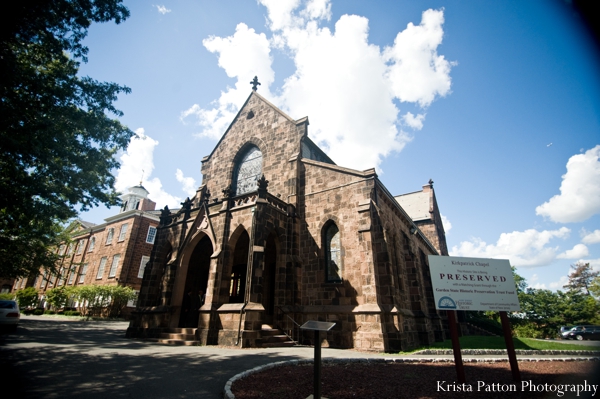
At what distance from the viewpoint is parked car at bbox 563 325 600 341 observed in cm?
2597

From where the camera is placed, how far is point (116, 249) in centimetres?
3070

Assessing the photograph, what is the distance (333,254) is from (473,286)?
766 centimetres

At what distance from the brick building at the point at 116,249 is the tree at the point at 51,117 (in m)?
16.1

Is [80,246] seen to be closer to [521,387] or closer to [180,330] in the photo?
[180,330]

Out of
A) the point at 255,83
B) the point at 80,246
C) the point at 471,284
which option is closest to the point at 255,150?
the point at 255,83

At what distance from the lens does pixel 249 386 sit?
5.15 meters

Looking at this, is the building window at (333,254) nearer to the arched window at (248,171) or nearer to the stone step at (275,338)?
the stone step at (275,338)

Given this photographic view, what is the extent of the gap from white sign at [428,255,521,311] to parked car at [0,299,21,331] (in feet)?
55.8

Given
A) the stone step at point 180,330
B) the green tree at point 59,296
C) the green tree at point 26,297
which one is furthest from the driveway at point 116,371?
the green tree at point 26,297

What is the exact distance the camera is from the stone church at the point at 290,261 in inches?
447

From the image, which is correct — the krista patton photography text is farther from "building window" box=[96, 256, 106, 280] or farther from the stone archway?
"building window" box=[96, 256, 106, 280]

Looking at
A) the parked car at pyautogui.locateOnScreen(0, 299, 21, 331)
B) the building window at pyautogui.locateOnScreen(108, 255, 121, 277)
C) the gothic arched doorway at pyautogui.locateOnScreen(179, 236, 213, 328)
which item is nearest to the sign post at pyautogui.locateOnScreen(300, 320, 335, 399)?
the gothic arched doorway at pyautogui.locateOnScreen(179, 236, 213, 328)

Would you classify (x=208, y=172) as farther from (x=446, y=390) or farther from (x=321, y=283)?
(x=446, y=390)

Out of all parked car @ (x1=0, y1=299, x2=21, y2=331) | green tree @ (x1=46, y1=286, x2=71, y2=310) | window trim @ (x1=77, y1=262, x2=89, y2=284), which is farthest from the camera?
window trim @ (x1=77, y1=262, x2=89, y2=284)
